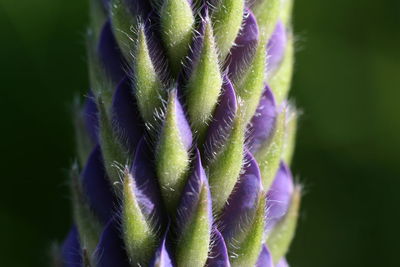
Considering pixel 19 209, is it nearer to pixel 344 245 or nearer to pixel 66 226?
pixel 66 226

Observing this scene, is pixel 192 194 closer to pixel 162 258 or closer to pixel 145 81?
pixel 162 258

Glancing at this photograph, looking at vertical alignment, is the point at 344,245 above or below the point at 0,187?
below

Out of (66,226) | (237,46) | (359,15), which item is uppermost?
(359,15)

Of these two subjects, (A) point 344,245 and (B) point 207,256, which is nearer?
(B) point 207,256

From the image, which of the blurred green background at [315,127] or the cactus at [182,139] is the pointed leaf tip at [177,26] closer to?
the cactus at [182,139]

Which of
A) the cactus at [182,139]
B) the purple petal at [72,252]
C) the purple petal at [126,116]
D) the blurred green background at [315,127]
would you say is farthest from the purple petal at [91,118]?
the blurred green background at [315,127]

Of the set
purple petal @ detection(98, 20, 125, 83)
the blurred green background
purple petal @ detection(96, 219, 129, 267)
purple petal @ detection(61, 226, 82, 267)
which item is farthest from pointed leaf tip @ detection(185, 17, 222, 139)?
the blurred green background

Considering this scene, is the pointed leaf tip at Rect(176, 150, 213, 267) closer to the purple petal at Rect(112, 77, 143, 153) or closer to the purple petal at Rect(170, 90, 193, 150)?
the purple petal at Rect(170, 90, 193, 150)

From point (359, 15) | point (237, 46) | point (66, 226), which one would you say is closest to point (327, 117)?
point (359, 15)
